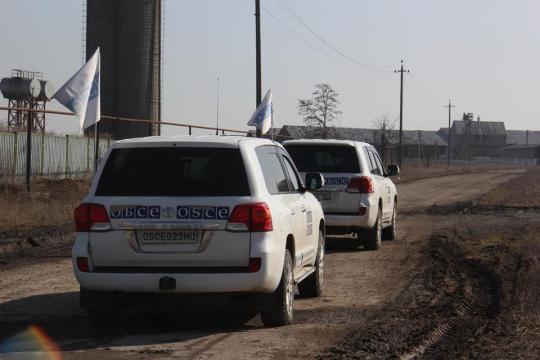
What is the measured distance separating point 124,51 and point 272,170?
34.2 meters

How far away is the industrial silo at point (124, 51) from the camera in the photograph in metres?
42.4

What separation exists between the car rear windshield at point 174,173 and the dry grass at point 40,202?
10610 mm

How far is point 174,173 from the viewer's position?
→ 27.7 feet

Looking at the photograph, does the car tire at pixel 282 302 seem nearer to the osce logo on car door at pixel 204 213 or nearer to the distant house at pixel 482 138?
the osce logo on car door at pixel 204 213

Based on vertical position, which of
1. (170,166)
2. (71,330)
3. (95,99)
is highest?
(95,99)

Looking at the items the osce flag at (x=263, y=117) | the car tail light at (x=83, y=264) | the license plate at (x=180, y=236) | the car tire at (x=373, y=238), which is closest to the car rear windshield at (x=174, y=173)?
the license plate at (x=180, y=236)

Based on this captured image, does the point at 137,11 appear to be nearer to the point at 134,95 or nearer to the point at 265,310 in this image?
the point at 134,95

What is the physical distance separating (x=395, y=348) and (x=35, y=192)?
1828cm

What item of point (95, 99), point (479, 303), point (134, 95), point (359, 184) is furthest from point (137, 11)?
point (479, 303)

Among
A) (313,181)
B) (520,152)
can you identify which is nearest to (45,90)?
(313,181)

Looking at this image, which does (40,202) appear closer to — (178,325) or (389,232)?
(389,232)

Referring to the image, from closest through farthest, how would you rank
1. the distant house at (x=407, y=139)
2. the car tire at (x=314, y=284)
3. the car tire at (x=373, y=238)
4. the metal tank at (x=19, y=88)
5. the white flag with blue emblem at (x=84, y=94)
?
1. the car tire at (x=314, y=284)
2. the car tire at (x=373, y=238)
3. the white flag with blue emblem at (x=84, y=94)
4. the metal tank at (x=19, y=88)
5. the distant house at (x=407, y=139)

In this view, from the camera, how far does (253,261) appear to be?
26.6 feet

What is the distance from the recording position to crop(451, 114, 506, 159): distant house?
154m
